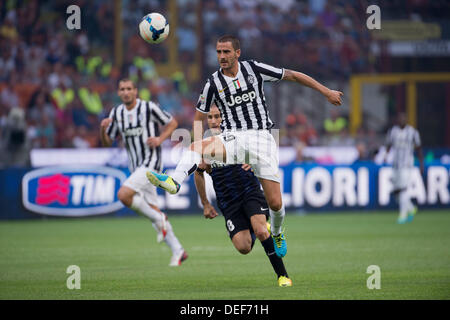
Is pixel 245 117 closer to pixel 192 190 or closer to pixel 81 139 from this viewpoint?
pixel 192 190

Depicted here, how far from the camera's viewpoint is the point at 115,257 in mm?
11273

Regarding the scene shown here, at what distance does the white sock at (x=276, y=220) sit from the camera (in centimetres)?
809

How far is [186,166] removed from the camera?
7.70m

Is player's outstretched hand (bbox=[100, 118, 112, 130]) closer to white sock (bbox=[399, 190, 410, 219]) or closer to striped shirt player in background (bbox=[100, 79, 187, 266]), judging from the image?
striped shirt player in background (bbox=[100, 79, 187, 266])

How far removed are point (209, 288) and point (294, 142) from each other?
14580mm

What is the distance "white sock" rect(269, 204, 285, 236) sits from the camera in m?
8.09

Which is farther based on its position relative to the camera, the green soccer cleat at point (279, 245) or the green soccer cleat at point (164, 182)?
the green soccer cleat at point (279, 245)

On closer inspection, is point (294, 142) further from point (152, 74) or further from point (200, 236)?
point (200, 236)

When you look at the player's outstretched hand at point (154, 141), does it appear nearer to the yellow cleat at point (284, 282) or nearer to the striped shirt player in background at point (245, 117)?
the striped shirt player in background at point (245, 117)

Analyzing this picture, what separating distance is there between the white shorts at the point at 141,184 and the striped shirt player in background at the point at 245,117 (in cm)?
277

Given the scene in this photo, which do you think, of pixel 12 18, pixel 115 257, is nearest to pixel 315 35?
pixel 12 18

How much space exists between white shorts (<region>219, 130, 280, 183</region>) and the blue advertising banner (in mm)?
9657

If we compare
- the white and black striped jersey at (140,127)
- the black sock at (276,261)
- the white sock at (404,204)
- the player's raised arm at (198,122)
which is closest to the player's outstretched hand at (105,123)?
the white and black striped jersey at (140,127)

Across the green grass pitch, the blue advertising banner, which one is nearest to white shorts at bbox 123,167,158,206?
the green grass pitch
